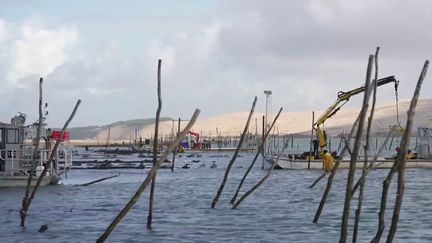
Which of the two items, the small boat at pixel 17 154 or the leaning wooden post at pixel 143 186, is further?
the small boat at pixel 17 154

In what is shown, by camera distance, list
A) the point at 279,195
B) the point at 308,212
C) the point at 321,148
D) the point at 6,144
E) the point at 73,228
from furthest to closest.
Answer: the point at 321,148 < the point at 279,195 < the point at 6,144 < the point at 308,212 < the point at 73,228

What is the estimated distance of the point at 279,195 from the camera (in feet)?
136

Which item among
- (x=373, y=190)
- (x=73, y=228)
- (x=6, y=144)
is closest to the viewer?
(x=73, y=228)

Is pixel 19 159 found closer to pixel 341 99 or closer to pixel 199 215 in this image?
pixel 199 215

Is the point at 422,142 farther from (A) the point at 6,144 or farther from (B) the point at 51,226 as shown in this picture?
(B) the point at 51,226

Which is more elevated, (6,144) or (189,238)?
(6,144)

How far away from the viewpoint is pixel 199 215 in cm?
3103

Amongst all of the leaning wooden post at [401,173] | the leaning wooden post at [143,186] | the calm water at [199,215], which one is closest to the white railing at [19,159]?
the calm water at [199,215]

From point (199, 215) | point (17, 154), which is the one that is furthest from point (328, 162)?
point (199, 215)

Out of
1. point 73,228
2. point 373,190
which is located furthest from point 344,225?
point 373,190

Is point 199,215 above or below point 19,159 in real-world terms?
below

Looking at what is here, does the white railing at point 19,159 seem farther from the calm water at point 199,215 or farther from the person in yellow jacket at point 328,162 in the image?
the person in yellow jacket at point 328,162

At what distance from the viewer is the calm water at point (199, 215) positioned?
991 inches

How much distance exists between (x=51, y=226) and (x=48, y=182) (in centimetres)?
1383
